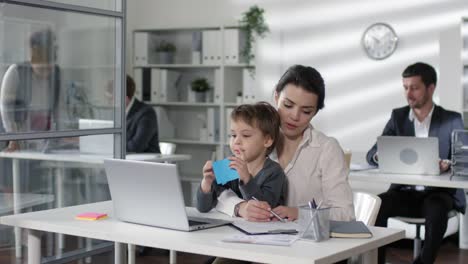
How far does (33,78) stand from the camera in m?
3.74

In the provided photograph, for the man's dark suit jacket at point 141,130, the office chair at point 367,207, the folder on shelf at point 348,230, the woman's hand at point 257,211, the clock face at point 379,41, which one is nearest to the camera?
the folder on shelf at point 348,230

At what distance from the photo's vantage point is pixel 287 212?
266 centimetres

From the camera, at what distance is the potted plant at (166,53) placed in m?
7.77

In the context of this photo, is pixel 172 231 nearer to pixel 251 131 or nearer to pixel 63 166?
pixel 251 131

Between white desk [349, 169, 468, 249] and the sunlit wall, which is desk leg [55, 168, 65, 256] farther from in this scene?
the sunlit wall

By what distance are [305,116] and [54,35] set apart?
1542 millimetres

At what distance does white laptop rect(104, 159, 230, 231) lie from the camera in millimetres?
2430

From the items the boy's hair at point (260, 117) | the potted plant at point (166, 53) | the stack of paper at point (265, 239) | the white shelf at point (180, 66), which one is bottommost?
the stack of paper at point (265, 239)

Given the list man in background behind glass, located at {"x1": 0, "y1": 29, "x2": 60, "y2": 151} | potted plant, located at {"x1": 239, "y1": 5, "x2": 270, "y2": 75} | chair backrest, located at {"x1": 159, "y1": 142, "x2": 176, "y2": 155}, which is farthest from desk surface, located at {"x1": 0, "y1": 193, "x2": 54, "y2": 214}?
potted plant, located at {"x1": 239, "y1": 5, "x2": 270, "y2": 75}

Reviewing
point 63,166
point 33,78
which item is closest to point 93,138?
point 63,166

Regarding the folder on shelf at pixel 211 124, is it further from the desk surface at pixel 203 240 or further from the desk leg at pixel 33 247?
the desk leg at pixel 33 247

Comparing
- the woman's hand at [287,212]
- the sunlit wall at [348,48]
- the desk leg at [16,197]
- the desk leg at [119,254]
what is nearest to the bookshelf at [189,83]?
the sunlit wall at [348,48]

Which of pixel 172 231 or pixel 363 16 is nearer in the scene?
pixel 172 231

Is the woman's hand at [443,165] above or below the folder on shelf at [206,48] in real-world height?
below
